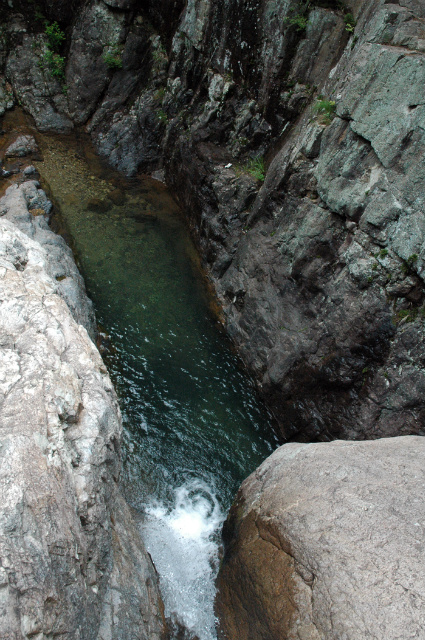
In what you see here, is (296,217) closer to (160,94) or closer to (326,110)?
(326,110)

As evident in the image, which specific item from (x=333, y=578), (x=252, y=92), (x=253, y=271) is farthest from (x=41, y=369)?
(x=252, y=92)

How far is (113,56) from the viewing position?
1642 centimetres

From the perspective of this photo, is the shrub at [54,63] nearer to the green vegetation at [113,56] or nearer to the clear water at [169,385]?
the green vegetation at [113,56]

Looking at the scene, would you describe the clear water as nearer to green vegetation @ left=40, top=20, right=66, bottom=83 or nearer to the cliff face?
the cliff face

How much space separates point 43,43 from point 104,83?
10.7ft

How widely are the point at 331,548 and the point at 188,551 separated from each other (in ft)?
10.2

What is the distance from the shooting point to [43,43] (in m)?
17.1

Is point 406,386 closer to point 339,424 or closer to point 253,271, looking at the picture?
point 339,424

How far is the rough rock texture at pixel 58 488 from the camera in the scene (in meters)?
2.88

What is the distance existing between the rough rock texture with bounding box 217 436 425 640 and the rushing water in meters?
0.96

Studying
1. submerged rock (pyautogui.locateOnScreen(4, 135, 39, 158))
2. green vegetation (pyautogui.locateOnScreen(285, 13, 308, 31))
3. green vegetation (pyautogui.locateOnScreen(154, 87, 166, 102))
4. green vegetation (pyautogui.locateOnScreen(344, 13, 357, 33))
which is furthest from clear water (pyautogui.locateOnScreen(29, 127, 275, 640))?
green vegetation (pyautogui.locateOnScreen(344, 13, 357, 33))

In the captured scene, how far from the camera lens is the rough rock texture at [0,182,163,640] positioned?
2.88 meters

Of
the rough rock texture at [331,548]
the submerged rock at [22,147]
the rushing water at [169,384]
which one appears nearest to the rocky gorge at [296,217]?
the rough rock texture at [331,548]

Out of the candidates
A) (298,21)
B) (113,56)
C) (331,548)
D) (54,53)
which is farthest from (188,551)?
(54,53)
